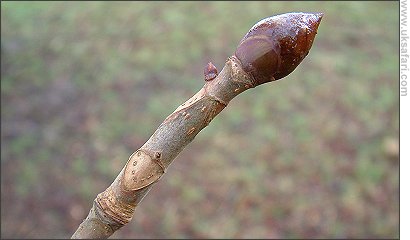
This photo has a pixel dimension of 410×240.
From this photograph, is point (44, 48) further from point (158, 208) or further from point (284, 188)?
point (284, 188)

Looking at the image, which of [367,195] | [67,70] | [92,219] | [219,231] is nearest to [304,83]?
[367,195]

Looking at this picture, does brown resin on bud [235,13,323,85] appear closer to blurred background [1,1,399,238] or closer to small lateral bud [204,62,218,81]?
small lateral bud [204,62,218,81]
